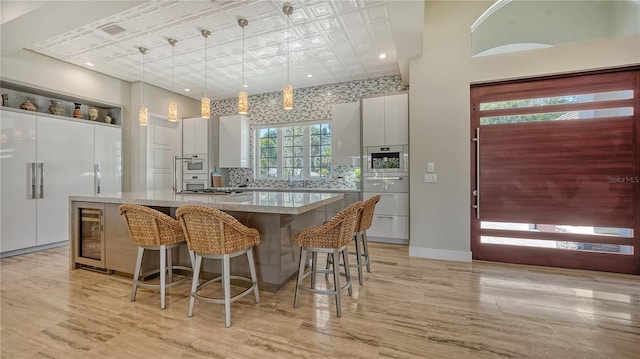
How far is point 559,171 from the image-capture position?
127 inches

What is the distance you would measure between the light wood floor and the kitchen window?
10.1 ft

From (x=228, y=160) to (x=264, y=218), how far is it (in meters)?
3.91

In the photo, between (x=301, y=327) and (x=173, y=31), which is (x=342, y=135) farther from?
(x=301, y=327)

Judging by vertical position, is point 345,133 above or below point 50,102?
below

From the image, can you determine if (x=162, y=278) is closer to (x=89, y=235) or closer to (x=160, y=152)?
(x=89, y=235)

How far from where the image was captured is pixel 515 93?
11.1ft

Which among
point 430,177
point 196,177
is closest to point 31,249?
point 196,177

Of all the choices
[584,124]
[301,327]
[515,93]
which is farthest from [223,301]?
[584,124]

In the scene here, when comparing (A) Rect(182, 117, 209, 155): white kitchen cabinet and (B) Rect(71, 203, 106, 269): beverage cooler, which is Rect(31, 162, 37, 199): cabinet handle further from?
(A) Rect(182, 117, 209, 155): white kitchen cabinet

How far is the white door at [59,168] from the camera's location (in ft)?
13.2

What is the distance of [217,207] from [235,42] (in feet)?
8.85

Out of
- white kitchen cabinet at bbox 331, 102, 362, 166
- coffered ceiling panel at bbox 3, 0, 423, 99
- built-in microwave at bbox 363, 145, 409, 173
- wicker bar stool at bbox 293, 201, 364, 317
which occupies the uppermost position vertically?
coffered ceiling panel at bbox 3, 0, 423, 99

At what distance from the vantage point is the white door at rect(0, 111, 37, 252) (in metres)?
3.64

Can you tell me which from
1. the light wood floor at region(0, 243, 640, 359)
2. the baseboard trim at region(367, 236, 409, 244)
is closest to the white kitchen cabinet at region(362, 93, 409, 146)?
the baseboard trim at region(367, 236, 409, 244)
